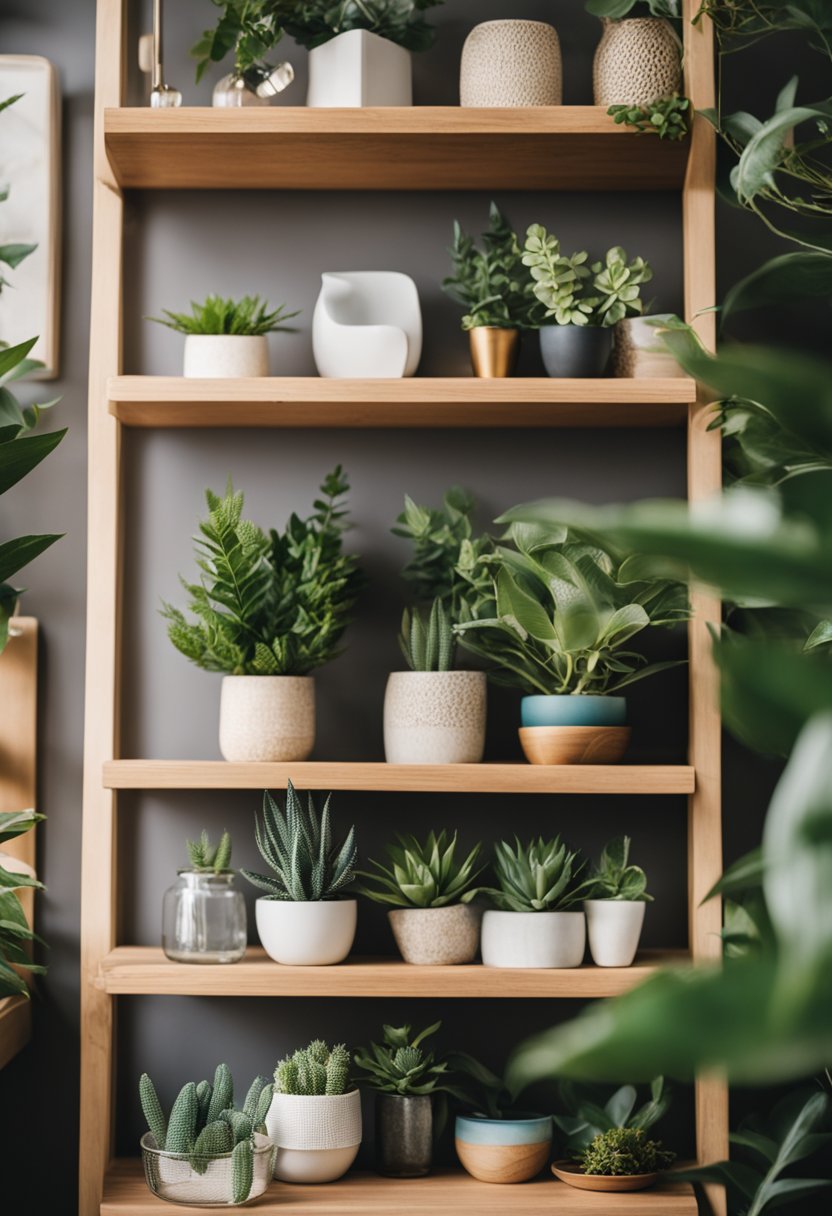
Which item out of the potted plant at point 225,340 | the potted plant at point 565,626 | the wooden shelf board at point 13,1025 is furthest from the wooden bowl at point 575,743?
the wooden shelf board at point 13,1025

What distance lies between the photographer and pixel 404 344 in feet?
6.11

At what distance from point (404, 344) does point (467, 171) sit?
34 cm

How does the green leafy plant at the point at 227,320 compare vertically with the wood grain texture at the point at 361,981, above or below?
above

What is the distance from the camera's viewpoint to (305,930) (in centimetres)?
175

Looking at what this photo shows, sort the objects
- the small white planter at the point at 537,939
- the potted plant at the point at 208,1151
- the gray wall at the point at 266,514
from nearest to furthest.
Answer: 1. the potted plant at the point at 208,1151
2. the small white planter at the point at 537,939
3. the gray wall at the point at 266,514

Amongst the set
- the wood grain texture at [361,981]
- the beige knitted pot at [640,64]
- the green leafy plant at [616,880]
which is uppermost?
the beige knitted pot at [640,64]

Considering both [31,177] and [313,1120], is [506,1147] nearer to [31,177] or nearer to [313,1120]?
[313,1120]

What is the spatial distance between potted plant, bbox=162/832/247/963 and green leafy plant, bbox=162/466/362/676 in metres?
0.27

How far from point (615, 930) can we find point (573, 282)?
95 centimetres

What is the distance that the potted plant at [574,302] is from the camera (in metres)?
1.84

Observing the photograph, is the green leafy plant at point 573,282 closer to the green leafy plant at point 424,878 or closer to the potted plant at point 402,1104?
the green leafy plant at point 424,878

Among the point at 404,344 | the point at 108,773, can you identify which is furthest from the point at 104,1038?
the point at 404,344

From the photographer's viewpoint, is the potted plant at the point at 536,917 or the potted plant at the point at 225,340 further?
the potted plant at the point at 225,340

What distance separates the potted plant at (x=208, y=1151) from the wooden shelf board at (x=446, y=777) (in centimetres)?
42
